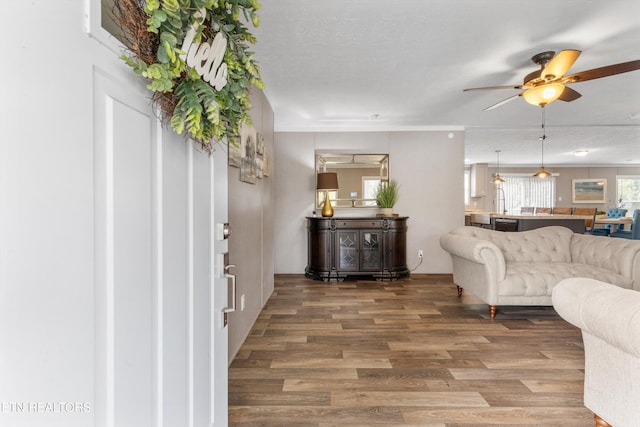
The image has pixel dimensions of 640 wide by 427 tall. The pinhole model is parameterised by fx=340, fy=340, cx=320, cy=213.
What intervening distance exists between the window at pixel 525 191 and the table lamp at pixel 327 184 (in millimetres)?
7842

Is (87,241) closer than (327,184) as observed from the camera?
Yes

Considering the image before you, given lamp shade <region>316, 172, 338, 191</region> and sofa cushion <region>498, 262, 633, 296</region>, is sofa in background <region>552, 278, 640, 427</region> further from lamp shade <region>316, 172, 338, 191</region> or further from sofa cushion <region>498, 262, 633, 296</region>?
lamp shade <region>316, 172, 338, 191</region>

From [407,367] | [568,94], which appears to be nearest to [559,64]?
[568,94]

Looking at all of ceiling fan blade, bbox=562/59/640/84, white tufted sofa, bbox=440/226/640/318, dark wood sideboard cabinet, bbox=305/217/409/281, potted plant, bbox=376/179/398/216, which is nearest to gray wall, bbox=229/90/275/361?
dark wood sideboard cabinet, bbox=305/217/409/281

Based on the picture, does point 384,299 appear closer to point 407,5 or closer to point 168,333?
point 407,5

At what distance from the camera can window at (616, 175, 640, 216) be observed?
10.5 m

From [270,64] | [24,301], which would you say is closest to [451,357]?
[24,301]

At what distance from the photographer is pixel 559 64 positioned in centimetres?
258

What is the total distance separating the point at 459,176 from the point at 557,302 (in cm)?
432

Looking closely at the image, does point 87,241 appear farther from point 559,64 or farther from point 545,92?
point 545,92

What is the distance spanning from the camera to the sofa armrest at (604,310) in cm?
118

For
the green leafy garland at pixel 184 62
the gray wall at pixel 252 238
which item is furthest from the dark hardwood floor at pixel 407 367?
the green leafy garland at pixel 184 62

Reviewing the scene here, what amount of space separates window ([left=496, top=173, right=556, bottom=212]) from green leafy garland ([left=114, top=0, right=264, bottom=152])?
11346 millimetres

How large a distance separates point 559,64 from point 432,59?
3.25 ft
